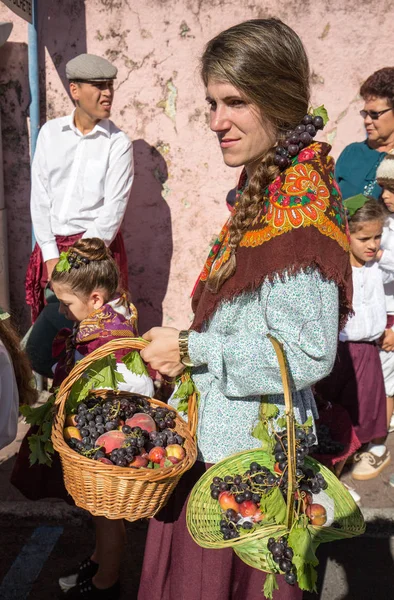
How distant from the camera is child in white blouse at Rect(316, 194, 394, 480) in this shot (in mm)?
3762

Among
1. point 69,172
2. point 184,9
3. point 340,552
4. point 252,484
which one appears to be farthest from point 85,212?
point 252,484

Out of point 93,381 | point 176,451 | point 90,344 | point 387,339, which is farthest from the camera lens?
point 387,339

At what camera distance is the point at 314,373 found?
184 cm

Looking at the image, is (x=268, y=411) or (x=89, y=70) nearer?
(x=268, y=411)

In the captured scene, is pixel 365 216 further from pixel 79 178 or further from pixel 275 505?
pixel 275 505

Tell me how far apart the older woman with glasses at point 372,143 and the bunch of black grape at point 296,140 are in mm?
2544

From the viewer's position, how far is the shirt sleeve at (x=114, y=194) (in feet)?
14.7

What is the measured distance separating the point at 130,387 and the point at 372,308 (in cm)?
161

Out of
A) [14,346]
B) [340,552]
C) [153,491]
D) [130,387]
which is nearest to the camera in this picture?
[153,491]

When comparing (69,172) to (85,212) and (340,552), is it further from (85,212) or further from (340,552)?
(340,552)

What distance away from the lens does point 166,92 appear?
4.95 metres

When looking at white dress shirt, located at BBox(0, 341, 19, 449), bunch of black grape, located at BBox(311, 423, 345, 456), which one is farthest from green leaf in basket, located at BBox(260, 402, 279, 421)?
bunch of black grape, located at BBox(311, 423, 345, 456)

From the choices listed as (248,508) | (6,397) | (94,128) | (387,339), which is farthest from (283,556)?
(94,128)

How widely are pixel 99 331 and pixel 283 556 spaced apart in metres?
1.65
